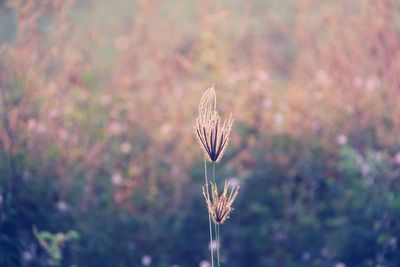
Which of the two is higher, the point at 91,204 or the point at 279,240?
the point at 91,204

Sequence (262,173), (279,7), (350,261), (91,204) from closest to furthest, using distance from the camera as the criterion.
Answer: (350,261)
(91,204)
(262,173)
(279,7)

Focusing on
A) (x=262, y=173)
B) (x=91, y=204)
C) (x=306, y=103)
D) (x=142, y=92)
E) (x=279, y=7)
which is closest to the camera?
(x=91, y=204)

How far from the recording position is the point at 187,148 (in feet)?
9.26

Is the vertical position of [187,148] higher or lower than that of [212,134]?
higher

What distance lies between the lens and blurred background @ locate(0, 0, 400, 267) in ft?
7.80

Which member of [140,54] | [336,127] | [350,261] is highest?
[140,54]

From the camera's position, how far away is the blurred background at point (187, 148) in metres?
2.38

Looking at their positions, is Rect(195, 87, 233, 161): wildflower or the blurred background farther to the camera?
the blurred background

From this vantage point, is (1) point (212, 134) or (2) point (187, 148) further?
(2) point (187, 148)

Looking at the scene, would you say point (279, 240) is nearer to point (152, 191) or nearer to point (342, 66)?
point (152, 191)

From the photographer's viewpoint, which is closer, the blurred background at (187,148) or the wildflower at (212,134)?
the wildflower at (212,134)

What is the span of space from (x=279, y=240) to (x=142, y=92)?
1211 millimetres

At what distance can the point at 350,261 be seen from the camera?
2.35m

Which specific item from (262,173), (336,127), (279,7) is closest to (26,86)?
(262,173)
